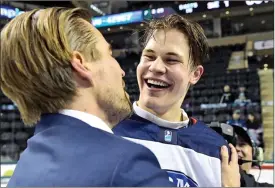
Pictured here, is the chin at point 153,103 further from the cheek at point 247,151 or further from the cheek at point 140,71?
the cheek at point 247,151

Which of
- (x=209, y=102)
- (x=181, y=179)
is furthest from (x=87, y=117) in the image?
(x=209, y=102)

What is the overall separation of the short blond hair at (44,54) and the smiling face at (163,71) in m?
0.26

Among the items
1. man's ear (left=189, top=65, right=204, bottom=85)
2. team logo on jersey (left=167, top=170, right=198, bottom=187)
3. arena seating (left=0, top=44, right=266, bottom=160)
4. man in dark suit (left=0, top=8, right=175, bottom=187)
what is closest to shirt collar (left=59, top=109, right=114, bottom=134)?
man in dark suit (left=0, top=8, right=175, bottom=187)

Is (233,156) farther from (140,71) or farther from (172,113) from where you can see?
(140,71)

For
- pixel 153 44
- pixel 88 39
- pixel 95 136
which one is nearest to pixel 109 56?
pixel 88 39

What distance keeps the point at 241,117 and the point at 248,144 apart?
288cm

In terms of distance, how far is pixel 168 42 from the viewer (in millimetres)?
746

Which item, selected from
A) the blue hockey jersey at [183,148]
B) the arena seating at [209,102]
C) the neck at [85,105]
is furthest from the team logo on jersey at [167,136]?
the arena seating at [209,102]

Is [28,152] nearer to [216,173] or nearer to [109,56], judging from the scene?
[109,56]

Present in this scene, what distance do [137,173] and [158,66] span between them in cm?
38

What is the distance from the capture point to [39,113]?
1.69ft

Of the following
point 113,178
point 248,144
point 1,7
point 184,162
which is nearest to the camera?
point 113,178

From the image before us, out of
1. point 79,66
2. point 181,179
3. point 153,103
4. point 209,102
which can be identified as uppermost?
point 79,66

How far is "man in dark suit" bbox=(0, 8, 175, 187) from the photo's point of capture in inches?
15.4
